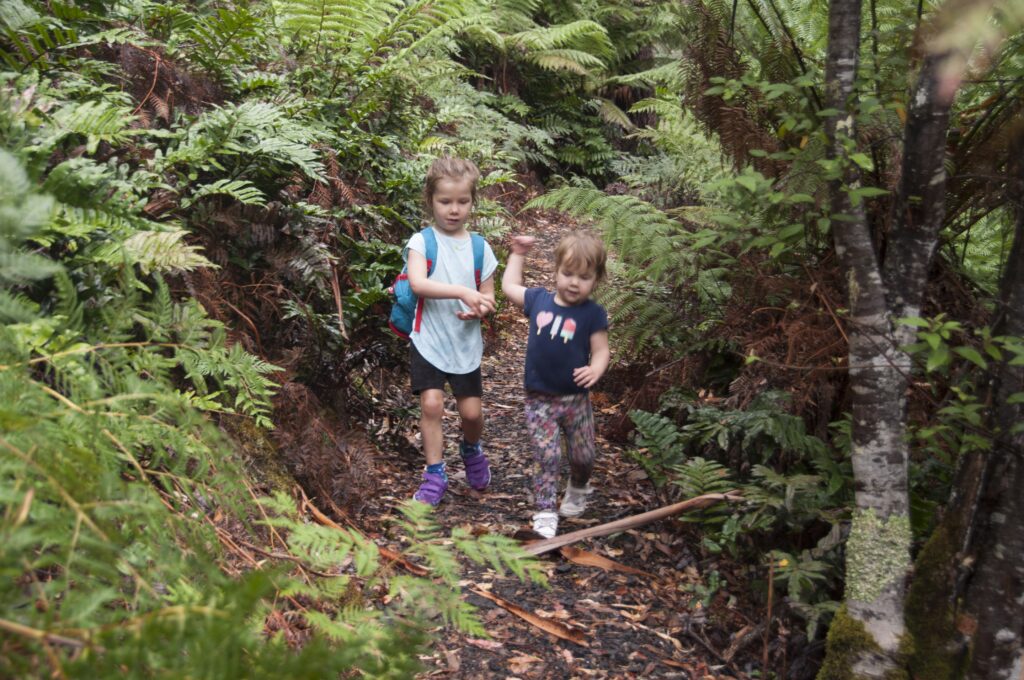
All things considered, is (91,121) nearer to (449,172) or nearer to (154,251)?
(154,251)

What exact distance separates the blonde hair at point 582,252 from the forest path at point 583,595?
126cm

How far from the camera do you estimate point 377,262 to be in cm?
437

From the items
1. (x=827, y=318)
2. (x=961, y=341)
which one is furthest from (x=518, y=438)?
(x=961, y=341)

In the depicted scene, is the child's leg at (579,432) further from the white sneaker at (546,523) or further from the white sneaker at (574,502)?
the white sneaker at (546,523)

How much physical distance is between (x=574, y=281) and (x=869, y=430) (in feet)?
5.47

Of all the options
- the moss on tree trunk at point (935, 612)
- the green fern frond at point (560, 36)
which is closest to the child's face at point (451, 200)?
the moss on tree trunk at point (935, 612)

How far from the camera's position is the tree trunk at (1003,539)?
2.29 metres

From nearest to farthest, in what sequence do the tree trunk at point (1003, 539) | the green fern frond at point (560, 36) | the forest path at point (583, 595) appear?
the tree trunk at point (1003, 539) < the forest path at point (583, 595) < the green fern frond at point (560, 36)

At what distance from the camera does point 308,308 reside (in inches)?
151

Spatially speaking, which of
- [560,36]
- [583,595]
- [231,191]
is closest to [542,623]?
[583,595]

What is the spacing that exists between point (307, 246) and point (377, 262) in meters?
0.51

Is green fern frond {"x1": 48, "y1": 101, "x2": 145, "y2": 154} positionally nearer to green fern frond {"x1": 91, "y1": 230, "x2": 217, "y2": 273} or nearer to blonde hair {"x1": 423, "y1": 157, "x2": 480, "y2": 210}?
green fern frond {"x1": 91, "y1": 230, "x2": 217, "y2": 273}

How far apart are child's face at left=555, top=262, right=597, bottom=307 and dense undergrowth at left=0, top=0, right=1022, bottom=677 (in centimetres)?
47

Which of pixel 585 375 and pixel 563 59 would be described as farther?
pixel 563 59
